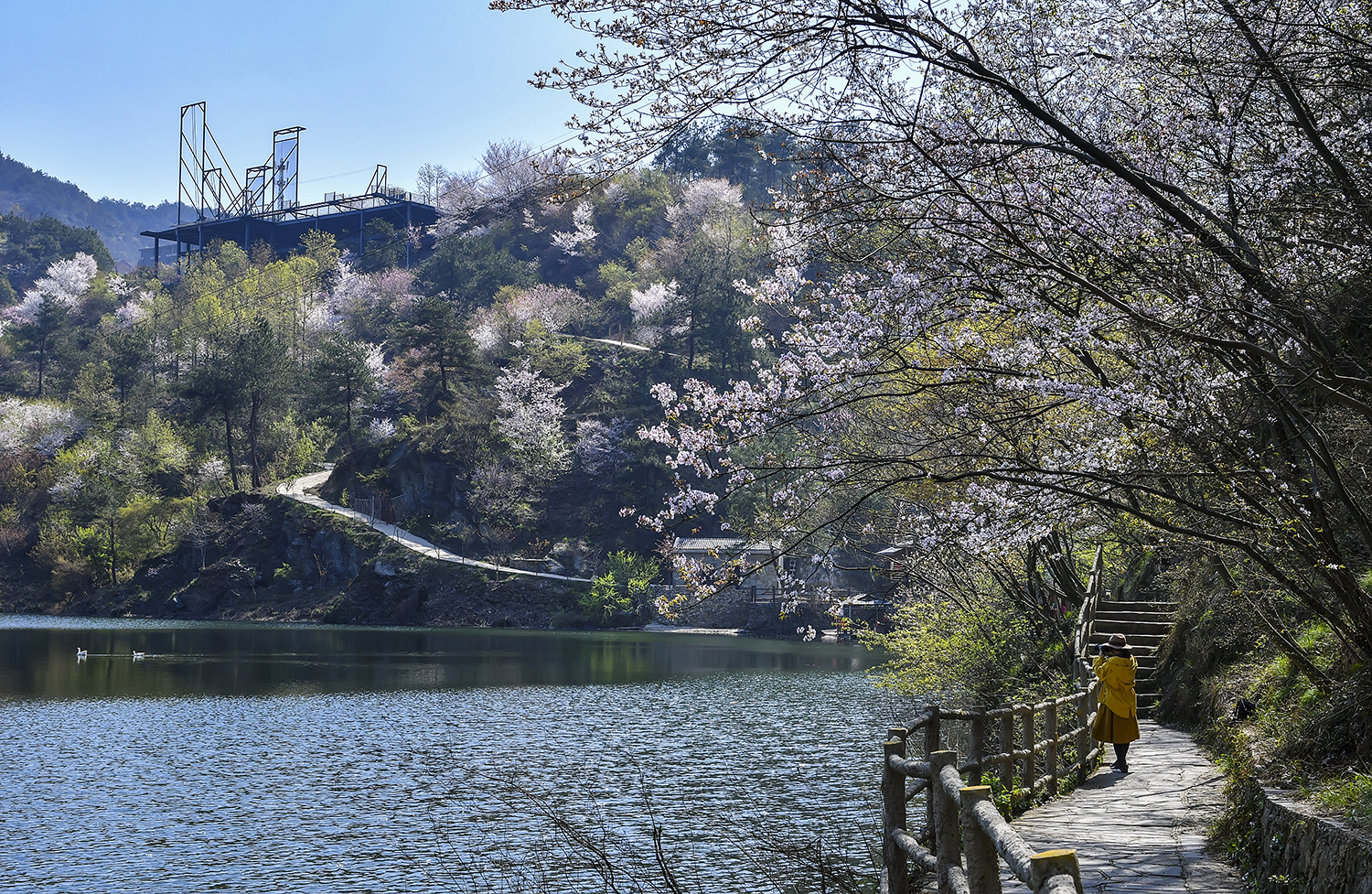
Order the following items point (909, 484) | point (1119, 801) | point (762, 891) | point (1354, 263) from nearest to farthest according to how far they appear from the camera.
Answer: point (1354, 263) → point (1119, 801) → point (762, 891) → point (909, 484)

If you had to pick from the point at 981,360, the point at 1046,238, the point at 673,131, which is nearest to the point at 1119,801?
the point at 981,360

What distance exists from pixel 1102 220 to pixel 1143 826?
15.8 ft

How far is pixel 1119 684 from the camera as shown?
423 inches

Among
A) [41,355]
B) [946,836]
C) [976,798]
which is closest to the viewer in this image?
[976,798]

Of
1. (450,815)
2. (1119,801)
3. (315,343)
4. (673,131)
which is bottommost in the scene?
(450,815)

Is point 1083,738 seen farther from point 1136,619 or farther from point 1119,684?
point 1136,619

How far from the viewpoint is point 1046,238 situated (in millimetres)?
5938

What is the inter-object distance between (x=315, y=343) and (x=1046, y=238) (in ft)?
255

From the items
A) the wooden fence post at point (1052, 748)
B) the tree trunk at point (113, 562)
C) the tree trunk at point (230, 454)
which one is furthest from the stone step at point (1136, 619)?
the tree trunk at point (113, 562)

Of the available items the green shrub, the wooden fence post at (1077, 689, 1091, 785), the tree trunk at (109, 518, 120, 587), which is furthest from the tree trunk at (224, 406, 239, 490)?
the wooden fence post at (1077, 689, 1091, 785)

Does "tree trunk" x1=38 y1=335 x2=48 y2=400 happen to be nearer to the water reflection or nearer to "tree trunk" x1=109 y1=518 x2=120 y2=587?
"tree trunk" x1=109 y1=518 x2=120 y2=587

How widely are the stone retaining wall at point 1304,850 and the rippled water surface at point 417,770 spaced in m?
4.00

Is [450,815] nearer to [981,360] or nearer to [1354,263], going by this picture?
[981,360]

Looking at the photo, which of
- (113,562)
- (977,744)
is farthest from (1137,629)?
(113,562)
